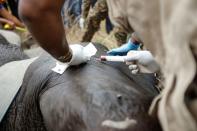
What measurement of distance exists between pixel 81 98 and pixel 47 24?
8.9 inches

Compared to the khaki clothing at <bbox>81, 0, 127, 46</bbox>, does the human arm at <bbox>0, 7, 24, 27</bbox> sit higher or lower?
lower

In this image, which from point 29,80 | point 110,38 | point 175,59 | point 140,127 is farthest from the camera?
point 110,38

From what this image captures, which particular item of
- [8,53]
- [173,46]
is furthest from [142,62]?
[8,53]

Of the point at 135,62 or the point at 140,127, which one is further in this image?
the point at 135,62

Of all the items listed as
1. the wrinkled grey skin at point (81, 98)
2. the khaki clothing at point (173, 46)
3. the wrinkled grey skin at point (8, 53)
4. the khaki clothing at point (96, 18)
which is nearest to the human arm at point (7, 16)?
the khaki clothing at point (96, 18)

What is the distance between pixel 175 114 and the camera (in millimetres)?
774

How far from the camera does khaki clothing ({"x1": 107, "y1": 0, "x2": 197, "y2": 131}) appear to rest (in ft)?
2.46

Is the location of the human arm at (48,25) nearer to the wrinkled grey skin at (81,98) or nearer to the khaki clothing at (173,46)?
the wrinkled grey skin at (81,98)

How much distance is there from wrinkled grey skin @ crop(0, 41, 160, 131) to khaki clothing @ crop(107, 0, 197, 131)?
0.30 metres

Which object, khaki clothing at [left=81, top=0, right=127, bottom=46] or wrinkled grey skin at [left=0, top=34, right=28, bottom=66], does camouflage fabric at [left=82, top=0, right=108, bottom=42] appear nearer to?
khaki clothing at [left=81, top=0, right=127, bottom=46]

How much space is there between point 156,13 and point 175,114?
188mm

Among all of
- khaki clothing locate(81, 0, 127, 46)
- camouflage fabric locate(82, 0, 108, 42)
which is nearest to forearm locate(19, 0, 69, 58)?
khaki clothing locate(81, 0, 127, 46)

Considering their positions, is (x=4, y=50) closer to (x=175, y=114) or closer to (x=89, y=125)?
(x=89, y=125)

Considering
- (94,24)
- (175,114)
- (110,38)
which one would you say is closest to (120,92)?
(175,114)
